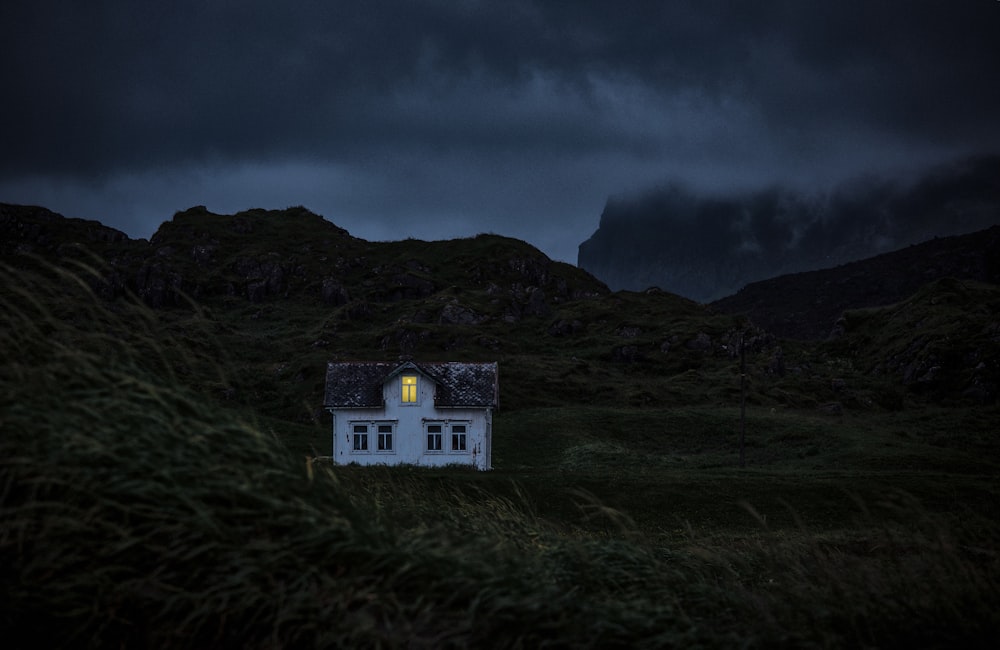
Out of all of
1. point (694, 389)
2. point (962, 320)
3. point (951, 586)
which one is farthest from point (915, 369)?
point (951, 586)

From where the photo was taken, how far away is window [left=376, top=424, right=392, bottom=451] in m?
45.7

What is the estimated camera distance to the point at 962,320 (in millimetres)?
100125

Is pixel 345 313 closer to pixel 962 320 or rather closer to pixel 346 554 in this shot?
pixel 962 320

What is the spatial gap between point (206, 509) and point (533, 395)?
7730cm

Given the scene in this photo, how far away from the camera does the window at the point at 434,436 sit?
4569 cm

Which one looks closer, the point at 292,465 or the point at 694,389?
the point at 292,465

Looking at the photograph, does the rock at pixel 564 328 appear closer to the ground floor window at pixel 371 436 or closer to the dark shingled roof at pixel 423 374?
the dark shingled roof at pixel 423 374

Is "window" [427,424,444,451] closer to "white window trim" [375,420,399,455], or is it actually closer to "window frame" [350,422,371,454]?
"white window trim" [375,420,399,455]

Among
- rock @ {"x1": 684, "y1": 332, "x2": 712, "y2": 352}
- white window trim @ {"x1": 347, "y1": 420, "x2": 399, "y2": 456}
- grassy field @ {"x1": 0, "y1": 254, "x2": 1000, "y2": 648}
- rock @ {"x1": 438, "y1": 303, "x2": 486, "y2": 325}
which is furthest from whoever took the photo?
rock @ {"x1": 438, "y1": 303, "x2": 486, "y2": 325}

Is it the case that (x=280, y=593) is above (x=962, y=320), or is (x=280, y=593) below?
below

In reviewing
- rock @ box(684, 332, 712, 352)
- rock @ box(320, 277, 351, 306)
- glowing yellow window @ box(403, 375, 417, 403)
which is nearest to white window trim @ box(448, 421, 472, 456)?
glowing yellow window @ box(403, 375, 417, 403)

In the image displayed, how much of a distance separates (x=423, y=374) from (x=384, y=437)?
4.81m

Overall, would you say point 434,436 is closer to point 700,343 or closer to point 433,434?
point 433,434

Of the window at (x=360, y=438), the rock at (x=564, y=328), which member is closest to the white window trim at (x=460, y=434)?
the window at (x=360, y=438)
